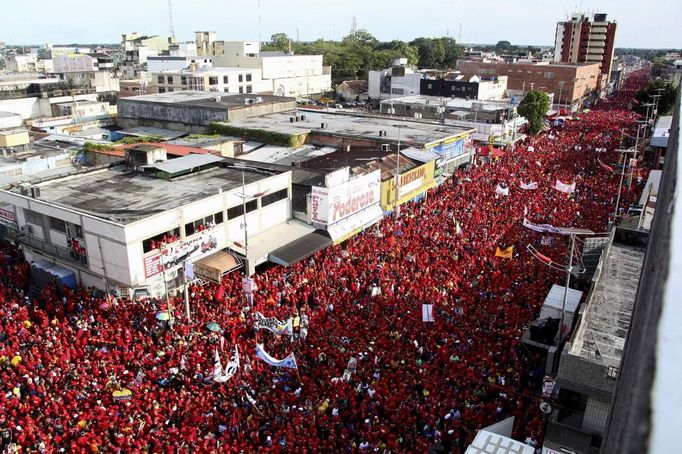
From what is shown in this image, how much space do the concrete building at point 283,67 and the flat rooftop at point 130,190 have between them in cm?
5586

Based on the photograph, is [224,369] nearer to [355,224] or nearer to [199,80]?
[355,224]

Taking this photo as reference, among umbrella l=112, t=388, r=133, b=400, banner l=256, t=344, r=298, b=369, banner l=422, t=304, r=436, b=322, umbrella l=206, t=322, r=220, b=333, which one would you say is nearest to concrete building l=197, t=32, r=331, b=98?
umbrella l=206, t=322, r=220, b=333

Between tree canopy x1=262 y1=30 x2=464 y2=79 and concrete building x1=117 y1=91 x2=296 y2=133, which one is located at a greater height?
tree canopy x1=262 y1=30 x2=464 y2=79

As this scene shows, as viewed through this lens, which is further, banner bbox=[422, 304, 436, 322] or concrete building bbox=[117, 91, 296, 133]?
concrete building bbox=[117, 91, 296, 133]

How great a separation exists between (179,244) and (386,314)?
892 centimetres

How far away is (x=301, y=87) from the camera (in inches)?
3531

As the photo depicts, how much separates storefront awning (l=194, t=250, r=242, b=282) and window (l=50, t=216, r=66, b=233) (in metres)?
5.81

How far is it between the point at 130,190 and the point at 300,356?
12.9m

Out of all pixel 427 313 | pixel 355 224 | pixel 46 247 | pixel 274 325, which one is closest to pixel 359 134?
pixel 355 224

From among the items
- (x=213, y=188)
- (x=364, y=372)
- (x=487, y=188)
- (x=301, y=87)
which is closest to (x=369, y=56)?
(x=301, y=87)

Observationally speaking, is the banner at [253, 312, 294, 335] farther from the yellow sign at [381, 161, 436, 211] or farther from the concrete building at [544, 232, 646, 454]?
the yellow sign at [381, 161, 436, 211]

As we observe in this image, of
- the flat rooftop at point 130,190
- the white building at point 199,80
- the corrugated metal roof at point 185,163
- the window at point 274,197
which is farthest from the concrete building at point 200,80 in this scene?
the window at point 274,197

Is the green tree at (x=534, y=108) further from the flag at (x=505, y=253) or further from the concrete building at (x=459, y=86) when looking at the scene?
the flag at (x=505, y=253)

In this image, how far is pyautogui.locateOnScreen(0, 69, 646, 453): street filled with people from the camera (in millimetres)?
14344
